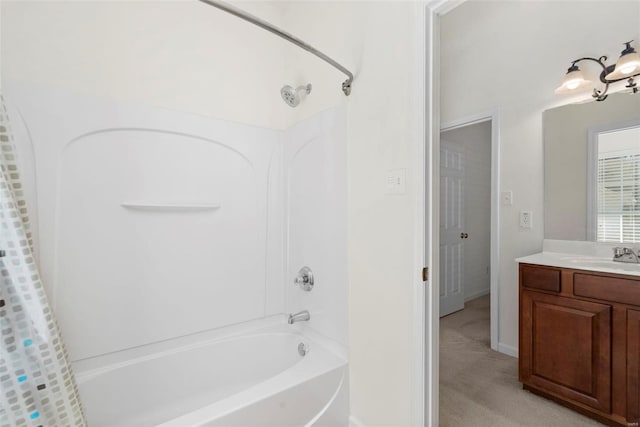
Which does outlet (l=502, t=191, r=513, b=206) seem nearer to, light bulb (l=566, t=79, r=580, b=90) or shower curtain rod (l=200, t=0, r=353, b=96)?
light bulb (l=566, t=79, r=580, b=90)

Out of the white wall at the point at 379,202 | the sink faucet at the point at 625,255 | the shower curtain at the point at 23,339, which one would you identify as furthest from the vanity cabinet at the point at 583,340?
the shower curtain at the point at 23,339

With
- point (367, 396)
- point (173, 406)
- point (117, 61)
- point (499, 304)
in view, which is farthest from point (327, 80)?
point (499, 304)

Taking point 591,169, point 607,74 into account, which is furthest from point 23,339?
point 607,74

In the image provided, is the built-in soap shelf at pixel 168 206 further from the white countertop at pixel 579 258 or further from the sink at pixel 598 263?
the sink at pixel 598 263

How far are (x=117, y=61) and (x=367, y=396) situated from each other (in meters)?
2.18

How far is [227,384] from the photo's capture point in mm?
1778

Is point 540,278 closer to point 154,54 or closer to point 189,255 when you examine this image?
point 189,255

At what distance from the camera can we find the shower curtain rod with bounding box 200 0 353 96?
3.53 feet

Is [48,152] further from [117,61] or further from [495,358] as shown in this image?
[495,358]

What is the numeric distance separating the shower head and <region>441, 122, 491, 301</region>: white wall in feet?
7.69

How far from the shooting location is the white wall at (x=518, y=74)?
6.77ft

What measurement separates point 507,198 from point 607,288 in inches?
39.1

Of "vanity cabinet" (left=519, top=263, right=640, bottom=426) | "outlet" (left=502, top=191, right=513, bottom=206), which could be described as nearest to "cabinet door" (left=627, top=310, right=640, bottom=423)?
"vanity cabinet" (left=519, top=263, right=640, bottom=426)

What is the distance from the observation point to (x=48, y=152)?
1.36m
